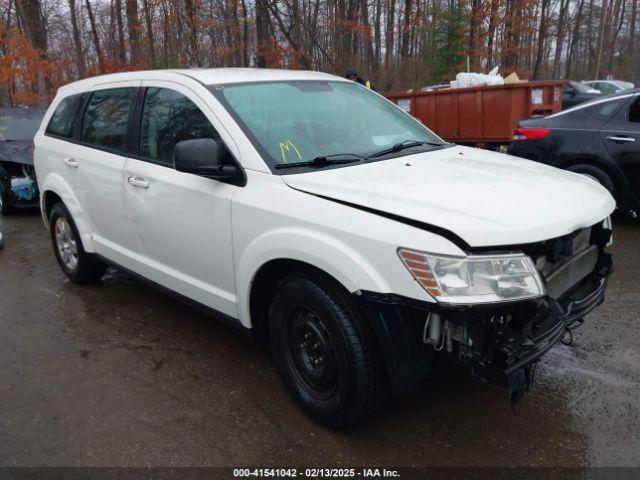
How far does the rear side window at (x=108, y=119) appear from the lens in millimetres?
4180

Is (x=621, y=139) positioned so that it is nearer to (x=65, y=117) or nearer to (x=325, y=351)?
(x=325, y=351)

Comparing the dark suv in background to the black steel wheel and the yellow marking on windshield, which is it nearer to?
the yellow marking on windshield

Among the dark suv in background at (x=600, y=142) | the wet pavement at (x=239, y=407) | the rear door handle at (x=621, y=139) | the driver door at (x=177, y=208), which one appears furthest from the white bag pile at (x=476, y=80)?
the driver door at (x=177, y=208)

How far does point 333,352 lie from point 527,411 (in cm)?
120

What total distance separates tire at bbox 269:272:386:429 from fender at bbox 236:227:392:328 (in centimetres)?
14

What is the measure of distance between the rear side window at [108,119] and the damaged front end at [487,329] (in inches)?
102

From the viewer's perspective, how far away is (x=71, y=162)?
15.4 feet

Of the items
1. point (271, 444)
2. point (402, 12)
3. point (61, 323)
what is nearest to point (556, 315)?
point (271, 444)

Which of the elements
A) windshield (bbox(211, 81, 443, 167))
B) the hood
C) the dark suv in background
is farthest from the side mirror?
the dark suv in background

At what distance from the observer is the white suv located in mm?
2422

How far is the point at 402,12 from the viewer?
81.7 ft

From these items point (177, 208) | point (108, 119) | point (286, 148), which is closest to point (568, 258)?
point (286, 148)

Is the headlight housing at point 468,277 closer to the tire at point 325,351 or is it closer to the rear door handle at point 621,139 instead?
the tire at point 325,351

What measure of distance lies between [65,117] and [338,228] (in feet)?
11.6
